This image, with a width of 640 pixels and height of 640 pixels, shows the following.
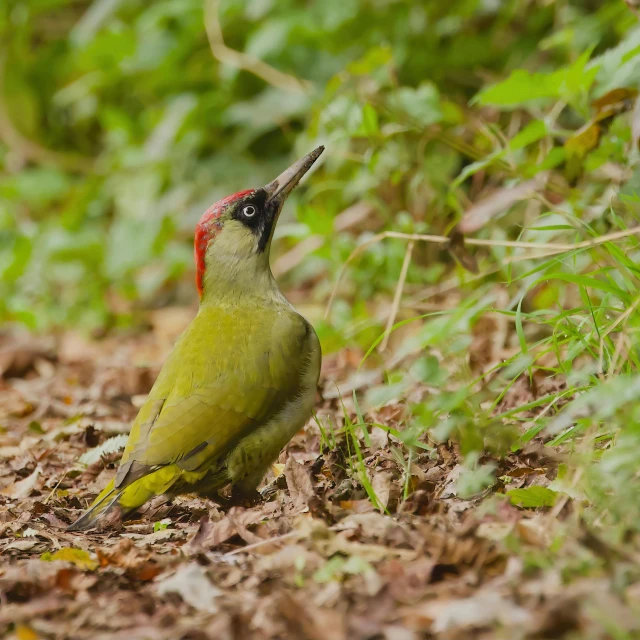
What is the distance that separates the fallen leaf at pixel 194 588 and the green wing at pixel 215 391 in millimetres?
732

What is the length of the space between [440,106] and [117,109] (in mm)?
4323

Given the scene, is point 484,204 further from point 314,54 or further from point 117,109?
point 117,109

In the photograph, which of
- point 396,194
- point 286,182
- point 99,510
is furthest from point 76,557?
point 396,194

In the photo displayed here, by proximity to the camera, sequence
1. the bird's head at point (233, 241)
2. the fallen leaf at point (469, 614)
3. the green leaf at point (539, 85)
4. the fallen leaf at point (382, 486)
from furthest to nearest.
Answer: the bird's head at point (233, 241) → the green leaf at point (539, 85) → the fallen leaf at point (382, 486) → the fallen leaf at point (469, 614)

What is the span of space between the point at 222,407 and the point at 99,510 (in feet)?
1.63

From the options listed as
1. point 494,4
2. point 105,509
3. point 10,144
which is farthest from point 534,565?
point 10,144

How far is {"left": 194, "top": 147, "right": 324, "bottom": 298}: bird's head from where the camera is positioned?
142 inches

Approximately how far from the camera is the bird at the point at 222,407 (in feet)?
9.53

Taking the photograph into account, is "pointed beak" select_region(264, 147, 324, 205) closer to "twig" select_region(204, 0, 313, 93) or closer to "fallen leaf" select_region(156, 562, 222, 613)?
"twig" select_region(204, 0, 313, 93)

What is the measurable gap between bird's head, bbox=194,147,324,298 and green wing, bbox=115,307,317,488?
306 mm

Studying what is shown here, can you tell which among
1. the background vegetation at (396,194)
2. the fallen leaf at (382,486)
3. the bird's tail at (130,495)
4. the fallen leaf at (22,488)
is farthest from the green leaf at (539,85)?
the fallen leaf at (22,488)

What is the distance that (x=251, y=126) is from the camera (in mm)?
6570

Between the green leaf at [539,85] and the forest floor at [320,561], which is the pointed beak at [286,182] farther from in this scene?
the forest floor at [320,561]

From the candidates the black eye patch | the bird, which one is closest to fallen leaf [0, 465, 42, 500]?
the bird
